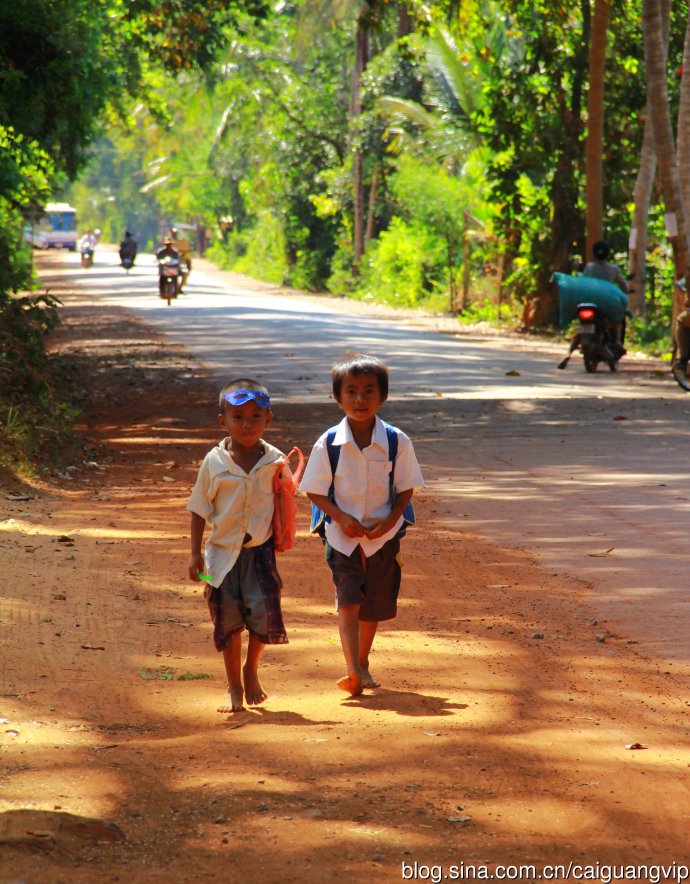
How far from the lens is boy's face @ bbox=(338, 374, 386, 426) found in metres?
5.00

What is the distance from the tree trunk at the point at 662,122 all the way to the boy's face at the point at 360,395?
15315 mm

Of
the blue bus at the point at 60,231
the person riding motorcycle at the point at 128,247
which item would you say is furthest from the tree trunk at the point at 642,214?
the blue bus at the point at 60,231

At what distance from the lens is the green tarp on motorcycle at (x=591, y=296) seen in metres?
18.6

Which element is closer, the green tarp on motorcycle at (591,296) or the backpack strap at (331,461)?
the backpack strap at (331,461)

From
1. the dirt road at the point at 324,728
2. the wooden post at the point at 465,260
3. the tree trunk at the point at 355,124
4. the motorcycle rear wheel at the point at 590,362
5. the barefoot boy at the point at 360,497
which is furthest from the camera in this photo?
the tree trunk at the point at 355,124

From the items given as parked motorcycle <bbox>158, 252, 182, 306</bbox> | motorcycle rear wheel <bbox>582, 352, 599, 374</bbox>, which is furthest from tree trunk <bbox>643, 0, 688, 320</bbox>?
parked motorcycle <bbox>158, 252, 182, 306</bbox>

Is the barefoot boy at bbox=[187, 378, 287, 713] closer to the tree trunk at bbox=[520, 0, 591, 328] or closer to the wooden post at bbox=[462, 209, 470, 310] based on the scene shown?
the tree trunk at bbox=[520, 0, 591, 328]

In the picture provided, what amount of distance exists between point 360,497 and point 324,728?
0.88 metres

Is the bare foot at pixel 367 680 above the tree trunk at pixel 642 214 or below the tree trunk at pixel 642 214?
below

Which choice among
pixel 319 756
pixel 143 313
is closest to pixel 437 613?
pixel 319 756

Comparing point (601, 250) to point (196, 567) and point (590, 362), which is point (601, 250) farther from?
point (196, 567)

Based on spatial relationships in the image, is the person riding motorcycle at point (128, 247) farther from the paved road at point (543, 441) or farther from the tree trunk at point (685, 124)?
the tree trunk at point (685, 124)

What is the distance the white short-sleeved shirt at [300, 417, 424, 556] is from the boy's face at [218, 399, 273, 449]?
0.81 ft

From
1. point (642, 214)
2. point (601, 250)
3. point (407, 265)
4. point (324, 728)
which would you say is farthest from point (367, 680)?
point (407, 265)
